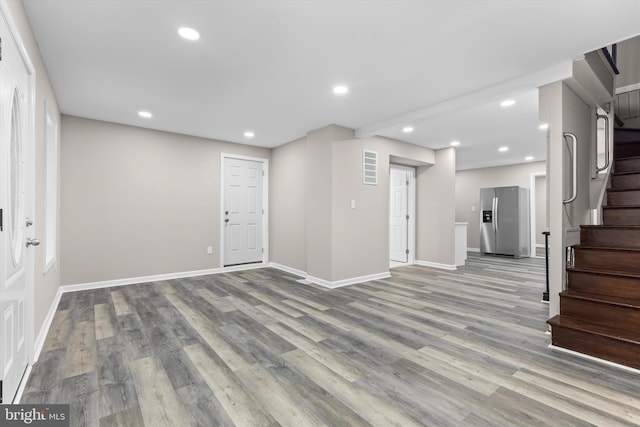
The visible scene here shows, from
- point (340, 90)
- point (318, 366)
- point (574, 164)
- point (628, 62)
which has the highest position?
point (628, 62)

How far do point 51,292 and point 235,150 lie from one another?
3480 millimetres

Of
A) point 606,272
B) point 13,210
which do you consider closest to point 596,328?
point 606,272

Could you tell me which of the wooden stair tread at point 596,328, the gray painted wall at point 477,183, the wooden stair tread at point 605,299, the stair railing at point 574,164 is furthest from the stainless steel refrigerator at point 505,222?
the wooden stair tread at point 596,328

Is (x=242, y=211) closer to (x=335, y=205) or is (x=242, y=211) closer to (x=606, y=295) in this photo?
(x=335, y=205)

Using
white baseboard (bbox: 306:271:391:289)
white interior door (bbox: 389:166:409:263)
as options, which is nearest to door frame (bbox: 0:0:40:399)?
white baseboard (bbox: 306:271:391:289)

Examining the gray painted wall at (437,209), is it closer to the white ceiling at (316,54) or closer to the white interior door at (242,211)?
the white ceiling at (316,54)

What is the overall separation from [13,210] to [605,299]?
14.0 ft

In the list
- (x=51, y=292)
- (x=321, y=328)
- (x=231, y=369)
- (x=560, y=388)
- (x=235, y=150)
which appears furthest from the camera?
(x=235, y=150)

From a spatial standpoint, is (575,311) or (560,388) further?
(575,311)

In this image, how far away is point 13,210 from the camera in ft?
5.98

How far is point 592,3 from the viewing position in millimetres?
1954

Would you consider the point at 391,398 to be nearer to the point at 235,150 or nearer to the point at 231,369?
the point at 231,369

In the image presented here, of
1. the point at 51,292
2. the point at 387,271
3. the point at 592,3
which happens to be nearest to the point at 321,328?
the point at 387,271

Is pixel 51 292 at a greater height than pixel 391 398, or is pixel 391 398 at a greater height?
pixel 51 292
